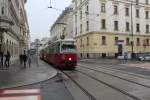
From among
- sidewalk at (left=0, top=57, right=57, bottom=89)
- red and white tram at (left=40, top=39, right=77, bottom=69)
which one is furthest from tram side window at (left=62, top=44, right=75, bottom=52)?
sidewalk at (left=0, top=57, right=57, bottom=89)

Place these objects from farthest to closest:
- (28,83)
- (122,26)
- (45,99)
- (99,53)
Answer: (122,26)
(99,53)
(28,83)
(45,99)

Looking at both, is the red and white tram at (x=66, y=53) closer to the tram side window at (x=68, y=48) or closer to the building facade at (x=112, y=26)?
the tram side window at (x=68, y=48)

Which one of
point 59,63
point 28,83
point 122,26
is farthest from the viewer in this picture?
point 122,26

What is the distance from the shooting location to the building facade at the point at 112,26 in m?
63.1

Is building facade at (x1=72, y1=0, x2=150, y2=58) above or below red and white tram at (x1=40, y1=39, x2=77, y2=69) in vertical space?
above

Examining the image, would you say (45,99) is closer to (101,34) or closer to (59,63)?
(59,63)

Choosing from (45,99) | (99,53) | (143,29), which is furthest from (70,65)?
(143,29)

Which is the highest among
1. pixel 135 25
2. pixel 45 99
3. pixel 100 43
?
pixel 135 25

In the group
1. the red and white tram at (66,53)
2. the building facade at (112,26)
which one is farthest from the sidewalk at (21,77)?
the building facade at (112,26)

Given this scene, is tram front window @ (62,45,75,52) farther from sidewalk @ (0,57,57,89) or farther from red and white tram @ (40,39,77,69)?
sidewalk @ (0,57,57,89)

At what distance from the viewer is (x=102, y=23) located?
211ft

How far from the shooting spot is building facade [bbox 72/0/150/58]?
63094 millimetres

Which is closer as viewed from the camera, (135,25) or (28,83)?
(28,83)

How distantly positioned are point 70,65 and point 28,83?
12.9 meters
